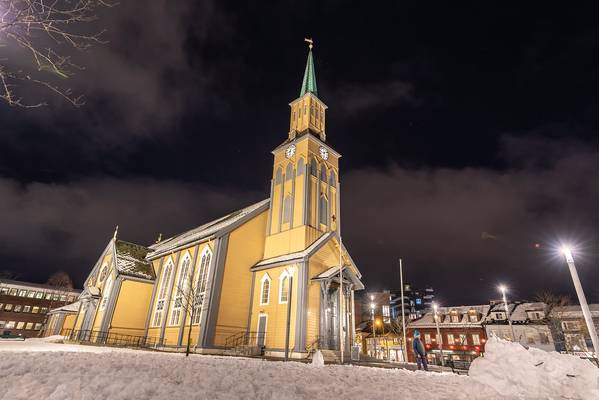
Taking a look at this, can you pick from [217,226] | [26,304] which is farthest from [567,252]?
[26,304]

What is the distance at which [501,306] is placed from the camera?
164 ft

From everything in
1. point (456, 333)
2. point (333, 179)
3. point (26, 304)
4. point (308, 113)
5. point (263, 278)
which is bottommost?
point (456, 333)

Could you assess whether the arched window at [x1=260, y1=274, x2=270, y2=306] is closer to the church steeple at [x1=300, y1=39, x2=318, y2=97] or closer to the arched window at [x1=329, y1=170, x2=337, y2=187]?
the arched window at [x1=329, y1=170, x2=337, y2=187]

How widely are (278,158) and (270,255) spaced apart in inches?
423

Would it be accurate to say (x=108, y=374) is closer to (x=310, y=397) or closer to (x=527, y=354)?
(x=310, y=397)

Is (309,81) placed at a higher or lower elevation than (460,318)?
higher

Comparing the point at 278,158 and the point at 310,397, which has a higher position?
the point at 278,158

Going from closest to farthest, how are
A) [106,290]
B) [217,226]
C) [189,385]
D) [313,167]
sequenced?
1. [189,385]
2. [313,167]
3. [217,226]
4. [106,290]

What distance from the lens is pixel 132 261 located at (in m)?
34.8

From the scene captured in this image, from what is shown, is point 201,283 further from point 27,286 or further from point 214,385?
point 27,286

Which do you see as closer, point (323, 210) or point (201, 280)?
point (201, 280)

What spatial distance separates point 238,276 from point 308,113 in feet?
62.7

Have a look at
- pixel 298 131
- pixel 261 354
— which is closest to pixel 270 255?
pixel 261 354

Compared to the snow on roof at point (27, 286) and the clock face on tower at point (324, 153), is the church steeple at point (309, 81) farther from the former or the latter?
the snow on roof at point (27, 286)
